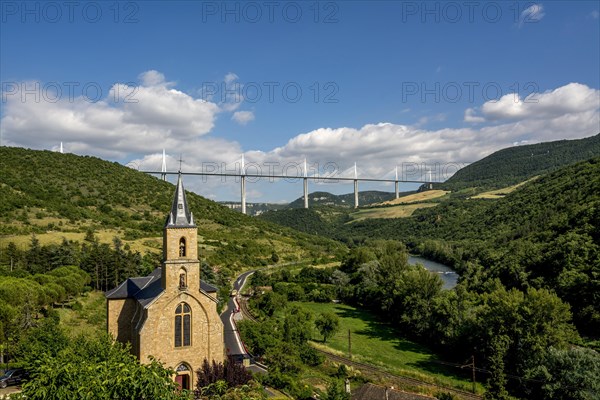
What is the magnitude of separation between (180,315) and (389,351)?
23723mm

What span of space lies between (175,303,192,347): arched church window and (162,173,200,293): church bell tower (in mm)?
1032

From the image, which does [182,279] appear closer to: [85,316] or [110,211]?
[85,316]

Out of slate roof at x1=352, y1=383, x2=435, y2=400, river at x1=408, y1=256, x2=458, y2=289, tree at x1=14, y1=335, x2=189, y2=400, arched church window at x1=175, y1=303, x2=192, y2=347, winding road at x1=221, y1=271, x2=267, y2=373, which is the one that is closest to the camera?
tree at x1=14, y1=335, x2=189, y2=400

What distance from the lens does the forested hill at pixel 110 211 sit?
230 feet

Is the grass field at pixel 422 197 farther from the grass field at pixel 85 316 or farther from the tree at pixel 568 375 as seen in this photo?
the tree at pixel 568 375

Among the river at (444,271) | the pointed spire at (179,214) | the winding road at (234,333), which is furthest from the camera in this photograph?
the river at (444,271)

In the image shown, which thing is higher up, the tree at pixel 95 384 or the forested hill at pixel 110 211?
the forested hill at pixel 110 211

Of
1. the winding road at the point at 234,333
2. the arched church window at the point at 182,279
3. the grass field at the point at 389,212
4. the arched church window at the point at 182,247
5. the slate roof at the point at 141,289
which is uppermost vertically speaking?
the grass field at the point at 389,212

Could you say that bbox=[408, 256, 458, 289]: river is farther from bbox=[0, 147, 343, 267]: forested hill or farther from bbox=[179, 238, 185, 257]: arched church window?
bbox=[179, 238, 185, 257]: arched church window

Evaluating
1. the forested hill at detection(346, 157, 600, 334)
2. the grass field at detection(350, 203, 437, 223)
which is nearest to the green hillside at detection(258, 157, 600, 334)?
the forested hill at detection(346, 157, 600, 334)

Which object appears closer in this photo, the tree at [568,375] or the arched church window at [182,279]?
the arched church window at [182,279]

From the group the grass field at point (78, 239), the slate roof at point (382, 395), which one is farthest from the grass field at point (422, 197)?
the slate roof at point (382, 395)

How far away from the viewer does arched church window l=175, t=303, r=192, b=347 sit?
2312 cm

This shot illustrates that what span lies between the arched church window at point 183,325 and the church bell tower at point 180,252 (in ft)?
3.39
